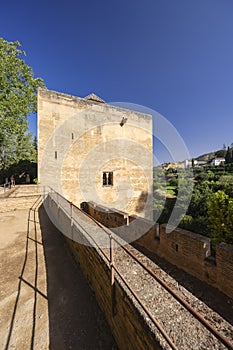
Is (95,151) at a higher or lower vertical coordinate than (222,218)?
higher

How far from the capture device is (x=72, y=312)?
2.42 metres

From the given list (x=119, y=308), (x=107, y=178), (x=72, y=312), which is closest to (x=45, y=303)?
(x=72, y=312)

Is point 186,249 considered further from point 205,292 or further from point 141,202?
point 141,202

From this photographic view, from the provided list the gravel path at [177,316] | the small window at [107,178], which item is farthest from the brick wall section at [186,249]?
the small window at [107,178]

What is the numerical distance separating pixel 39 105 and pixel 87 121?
10.1ft

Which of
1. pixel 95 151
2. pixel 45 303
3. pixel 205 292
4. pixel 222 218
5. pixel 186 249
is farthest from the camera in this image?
pixel 95 151

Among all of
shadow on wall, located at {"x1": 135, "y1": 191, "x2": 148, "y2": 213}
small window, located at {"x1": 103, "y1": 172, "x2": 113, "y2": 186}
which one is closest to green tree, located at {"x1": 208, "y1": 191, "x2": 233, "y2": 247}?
shadow on wall, located at {"x1": 135, "y1": 191, "x2": 148, "y2": 213}

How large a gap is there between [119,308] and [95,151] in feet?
33.4

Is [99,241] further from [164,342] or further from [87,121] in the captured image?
[87,121]

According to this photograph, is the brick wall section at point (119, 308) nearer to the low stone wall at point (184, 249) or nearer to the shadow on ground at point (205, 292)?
the shadow on ground at point (205, 292)

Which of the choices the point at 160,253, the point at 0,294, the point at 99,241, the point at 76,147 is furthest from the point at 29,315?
the point at 76,147

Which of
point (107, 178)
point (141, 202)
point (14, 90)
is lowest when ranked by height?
point (141, 202)

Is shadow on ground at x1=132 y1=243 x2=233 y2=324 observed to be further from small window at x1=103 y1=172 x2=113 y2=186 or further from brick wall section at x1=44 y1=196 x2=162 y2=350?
small window at x1=103 y1=172 x2=113 y2=186

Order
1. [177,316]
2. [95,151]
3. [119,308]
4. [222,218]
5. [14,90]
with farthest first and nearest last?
[14,90] → [95,151] → [222,218] → [119,308] → [177,316]
